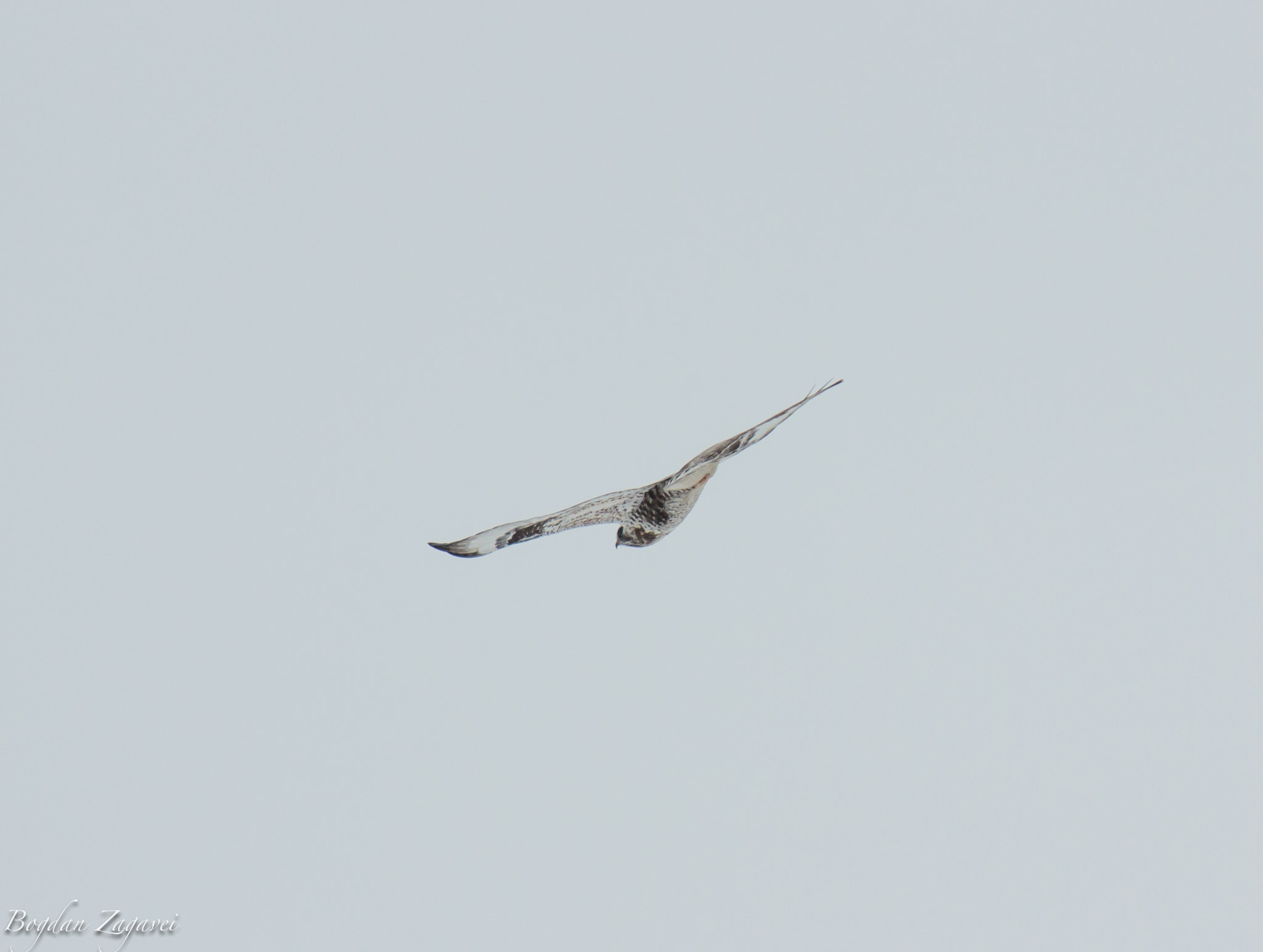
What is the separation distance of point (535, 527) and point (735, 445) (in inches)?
137

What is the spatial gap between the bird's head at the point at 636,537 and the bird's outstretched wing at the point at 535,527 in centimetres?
118

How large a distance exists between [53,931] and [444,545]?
11.7 meters

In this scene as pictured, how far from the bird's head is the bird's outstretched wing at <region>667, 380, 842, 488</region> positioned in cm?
168

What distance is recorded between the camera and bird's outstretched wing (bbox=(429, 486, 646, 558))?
1645 centimetres

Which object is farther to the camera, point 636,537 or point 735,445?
point 636,537

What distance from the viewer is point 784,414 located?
1302cm

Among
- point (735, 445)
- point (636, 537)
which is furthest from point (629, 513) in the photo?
point (735, 445)

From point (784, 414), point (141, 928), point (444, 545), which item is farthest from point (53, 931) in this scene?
point (784, 414)

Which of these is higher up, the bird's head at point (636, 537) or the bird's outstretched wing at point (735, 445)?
the bird's outstretched wing at point (735, 445)

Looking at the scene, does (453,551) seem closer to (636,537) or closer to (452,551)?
(452,551)

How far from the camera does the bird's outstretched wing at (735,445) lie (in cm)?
1291

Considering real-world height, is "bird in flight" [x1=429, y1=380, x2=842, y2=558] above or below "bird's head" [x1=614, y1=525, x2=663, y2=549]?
above

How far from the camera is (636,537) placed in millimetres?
18625

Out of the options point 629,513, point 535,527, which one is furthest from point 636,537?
point 535,527
